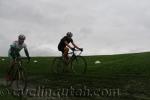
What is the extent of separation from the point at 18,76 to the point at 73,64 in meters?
8.66

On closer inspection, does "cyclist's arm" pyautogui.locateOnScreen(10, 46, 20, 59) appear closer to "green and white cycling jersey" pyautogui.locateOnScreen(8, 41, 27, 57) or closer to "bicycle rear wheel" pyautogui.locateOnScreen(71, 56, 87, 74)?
"green and white cycling jersey" pyautogui.locateOnScreen(8, 41, 27, 57)

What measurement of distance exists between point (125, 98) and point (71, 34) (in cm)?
1007

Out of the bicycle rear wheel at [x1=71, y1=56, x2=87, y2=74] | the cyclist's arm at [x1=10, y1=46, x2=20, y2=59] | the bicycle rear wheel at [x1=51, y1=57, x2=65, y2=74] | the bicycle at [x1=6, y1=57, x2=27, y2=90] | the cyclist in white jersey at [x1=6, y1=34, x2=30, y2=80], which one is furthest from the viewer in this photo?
the bicycle rear wheel at [x1=51, y1=57, x2=65, y2=74]

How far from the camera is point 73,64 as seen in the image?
102 ft

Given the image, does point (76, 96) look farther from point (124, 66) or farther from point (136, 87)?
point (124, 66)

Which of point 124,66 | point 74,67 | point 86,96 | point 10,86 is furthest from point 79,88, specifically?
point 124,66

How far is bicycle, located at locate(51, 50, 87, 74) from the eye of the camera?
3072 centimetres

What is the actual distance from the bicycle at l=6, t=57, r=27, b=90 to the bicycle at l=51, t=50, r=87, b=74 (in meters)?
7.29

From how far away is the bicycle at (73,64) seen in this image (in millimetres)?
30719

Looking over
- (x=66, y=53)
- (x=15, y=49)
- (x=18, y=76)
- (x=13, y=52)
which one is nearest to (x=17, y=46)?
(x=15, y=49)

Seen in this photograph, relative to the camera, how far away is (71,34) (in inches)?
1163

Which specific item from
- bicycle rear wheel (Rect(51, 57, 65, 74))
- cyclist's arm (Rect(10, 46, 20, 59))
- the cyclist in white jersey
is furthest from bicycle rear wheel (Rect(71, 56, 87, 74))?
cyclist's arm (Rect(10, 46, 20, 59))

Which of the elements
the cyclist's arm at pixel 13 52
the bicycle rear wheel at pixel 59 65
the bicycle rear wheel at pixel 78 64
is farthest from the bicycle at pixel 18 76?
the bicycle rear wheel at pixel 59 65

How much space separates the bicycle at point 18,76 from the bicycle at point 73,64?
7.29 meters
